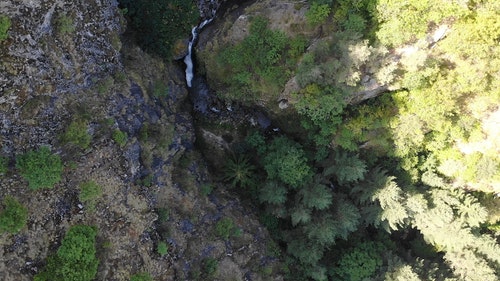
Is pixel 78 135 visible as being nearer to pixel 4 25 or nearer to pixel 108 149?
pixel 108 149

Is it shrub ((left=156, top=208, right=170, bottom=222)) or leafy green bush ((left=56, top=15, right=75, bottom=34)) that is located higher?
leafy green bush ((left=56, top=15, right=75, bottom=34))

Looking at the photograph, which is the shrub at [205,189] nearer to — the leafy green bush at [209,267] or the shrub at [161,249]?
the leafy green bush at [209,267]

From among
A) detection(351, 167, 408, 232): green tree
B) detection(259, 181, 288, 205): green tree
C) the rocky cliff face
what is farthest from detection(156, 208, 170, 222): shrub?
detection(351, 167, 408, 232): green tree

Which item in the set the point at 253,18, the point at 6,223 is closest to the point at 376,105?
the point at 253,18

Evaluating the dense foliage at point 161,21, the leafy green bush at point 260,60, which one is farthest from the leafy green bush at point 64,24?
the leafy green bush at point 260,60

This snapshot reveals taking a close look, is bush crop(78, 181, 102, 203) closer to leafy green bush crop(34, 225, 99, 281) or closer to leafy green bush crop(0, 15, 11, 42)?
leafy green bush crop(34, 225, 99, 281)
